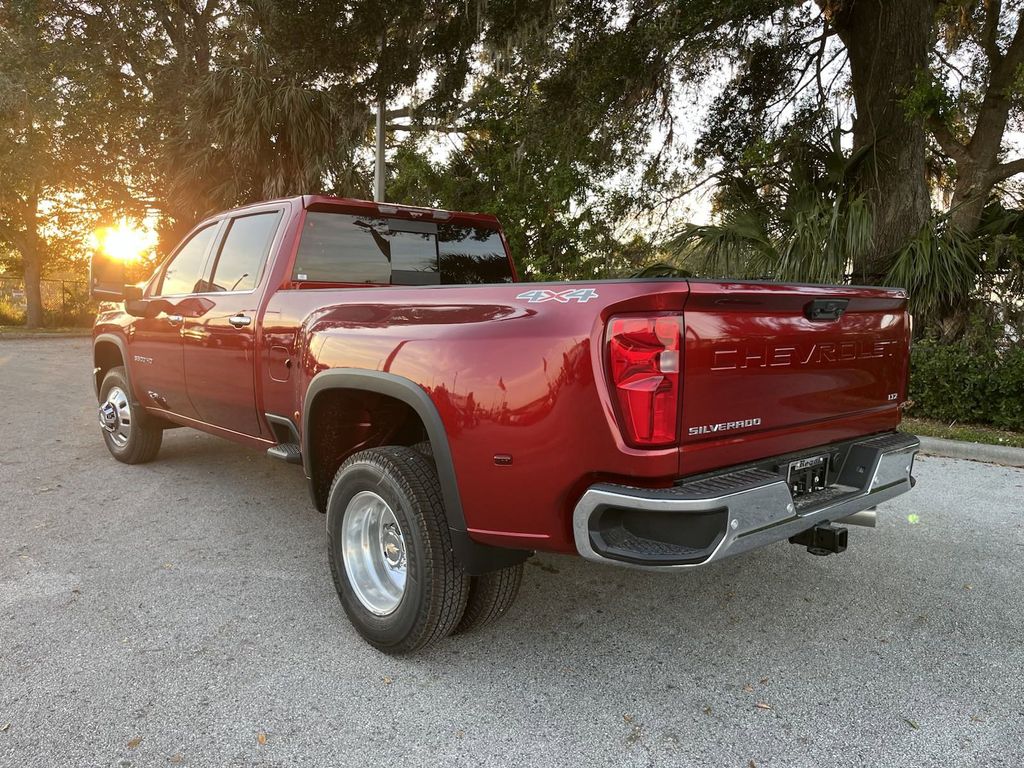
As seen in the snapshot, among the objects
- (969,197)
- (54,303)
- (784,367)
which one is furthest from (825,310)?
(54,303)

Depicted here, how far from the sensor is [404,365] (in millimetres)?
2814

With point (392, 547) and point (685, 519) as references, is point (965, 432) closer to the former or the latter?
point (685, 519)

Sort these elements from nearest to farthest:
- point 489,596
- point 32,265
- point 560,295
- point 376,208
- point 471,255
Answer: point 560,295 → point 489,596 → point 376,208 → point 471,255 → point 32,265

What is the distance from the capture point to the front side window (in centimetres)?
482

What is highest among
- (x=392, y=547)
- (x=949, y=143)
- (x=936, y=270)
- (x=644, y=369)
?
(x=949, y=143)

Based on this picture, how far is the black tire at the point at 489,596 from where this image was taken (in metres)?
2.94

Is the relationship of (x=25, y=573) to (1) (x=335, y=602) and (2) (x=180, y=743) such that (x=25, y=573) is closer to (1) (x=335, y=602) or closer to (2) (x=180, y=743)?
(1) (x=335, y=602)

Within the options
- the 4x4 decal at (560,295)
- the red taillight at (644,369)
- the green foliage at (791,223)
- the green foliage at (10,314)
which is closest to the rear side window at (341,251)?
the 4x4 decal at (560,295)

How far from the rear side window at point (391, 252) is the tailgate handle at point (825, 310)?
2.50 m

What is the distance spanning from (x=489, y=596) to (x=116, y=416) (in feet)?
14.3

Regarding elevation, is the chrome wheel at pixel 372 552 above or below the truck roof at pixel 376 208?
below

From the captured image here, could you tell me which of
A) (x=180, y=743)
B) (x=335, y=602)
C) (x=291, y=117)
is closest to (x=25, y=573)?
(x=335, y=602)

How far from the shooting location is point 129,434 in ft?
19.0

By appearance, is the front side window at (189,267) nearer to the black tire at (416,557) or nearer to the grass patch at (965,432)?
the black tire at (416,557)
